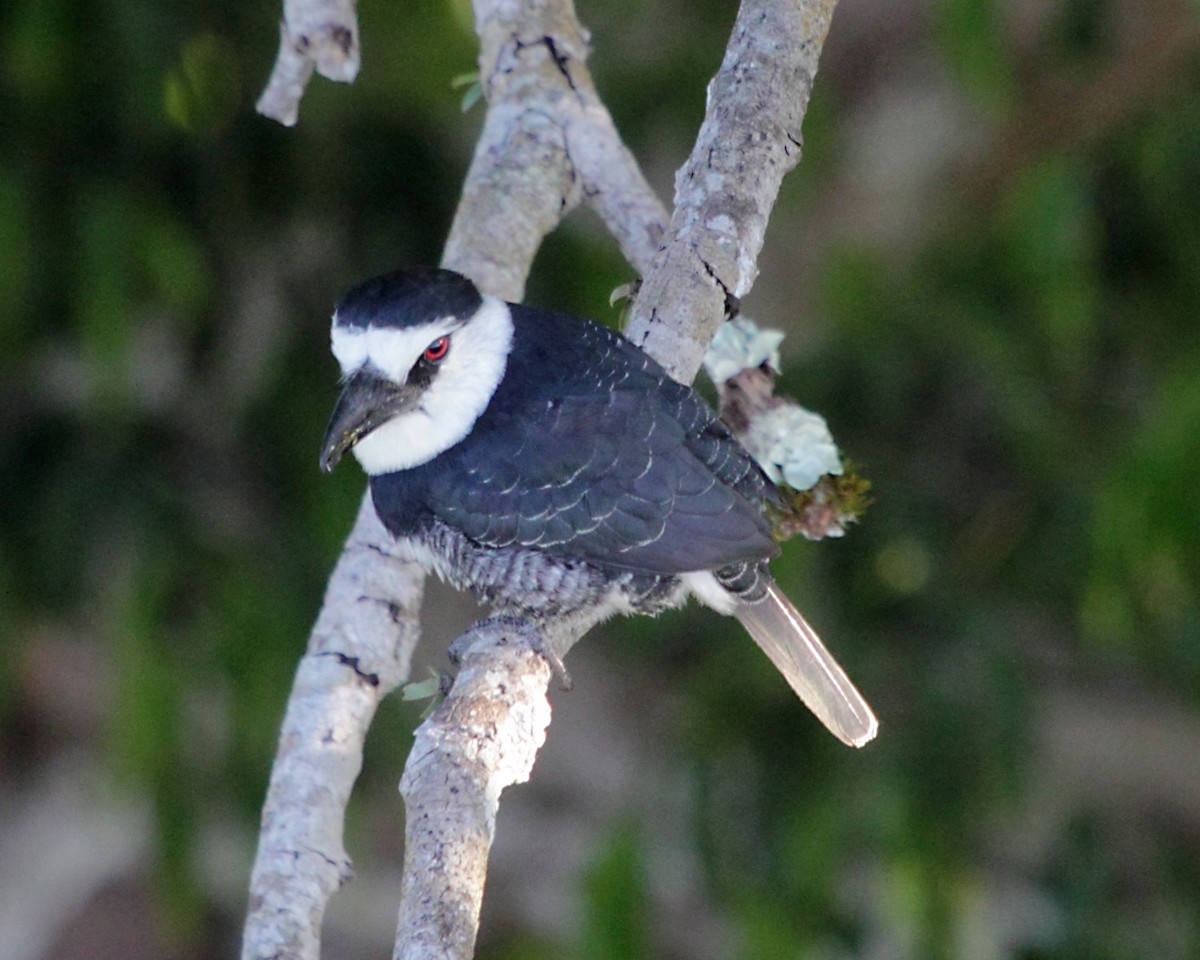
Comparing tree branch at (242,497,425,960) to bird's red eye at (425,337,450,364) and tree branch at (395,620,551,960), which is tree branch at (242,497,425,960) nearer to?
tree branch at (395,620,551,960)

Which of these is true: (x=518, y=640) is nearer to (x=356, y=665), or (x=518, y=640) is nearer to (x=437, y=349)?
(x=356, y=665)

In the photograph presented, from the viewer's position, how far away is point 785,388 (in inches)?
120

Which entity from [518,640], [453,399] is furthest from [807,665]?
[453,399]

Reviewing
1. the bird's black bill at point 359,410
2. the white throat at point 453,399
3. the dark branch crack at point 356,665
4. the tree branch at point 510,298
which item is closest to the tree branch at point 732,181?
the tree branch at point 510,298

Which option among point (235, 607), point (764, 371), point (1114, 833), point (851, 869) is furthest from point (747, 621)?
point (1114, 833)

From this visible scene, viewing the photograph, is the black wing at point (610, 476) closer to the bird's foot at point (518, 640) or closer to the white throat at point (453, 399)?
the white throat at point (453, 399)

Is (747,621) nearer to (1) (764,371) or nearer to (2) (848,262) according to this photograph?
(1) (764,371)

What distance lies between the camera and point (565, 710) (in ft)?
13.9

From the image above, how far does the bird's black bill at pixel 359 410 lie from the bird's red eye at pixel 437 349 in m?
0.06

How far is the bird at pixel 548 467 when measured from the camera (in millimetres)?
2146

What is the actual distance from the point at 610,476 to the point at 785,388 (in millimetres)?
941

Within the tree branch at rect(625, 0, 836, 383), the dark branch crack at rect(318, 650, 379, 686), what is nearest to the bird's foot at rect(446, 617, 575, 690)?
the dark branch crack at rect(318, 650, 379, 686)

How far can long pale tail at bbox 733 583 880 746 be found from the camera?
91.2 inches

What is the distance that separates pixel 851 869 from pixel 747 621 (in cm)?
132
